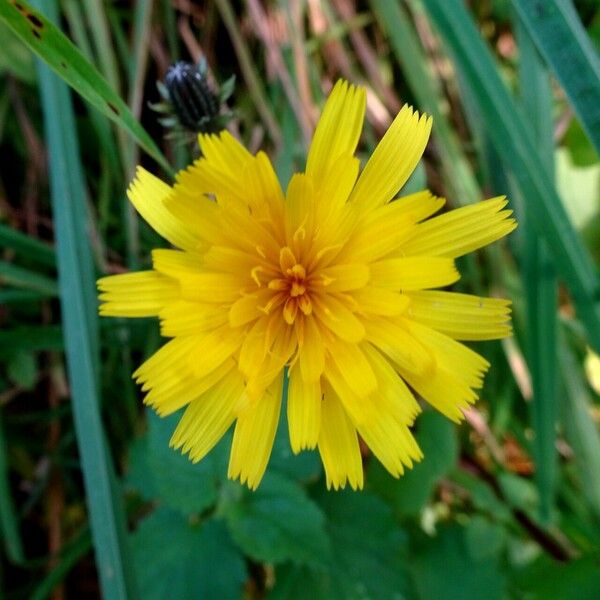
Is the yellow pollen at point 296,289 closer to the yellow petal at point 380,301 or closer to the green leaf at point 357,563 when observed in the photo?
the yellow petal at point 380,301

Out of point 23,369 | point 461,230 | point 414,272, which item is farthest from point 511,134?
point 23,369

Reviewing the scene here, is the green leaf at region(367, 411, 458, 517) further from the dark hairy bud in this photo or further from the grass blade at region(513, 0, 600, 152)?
the dark hairy bud

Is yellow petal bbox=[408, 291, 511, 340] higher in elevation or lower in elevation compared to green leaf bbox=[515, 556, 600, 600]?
higher

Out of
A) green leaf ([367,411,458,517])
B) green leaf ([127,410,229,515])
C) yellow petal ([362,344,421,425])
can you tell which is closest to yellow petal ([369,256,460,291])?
yellow petal ([362,344,421,425])

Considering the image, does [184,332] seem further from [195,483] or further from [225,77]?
[225,77]

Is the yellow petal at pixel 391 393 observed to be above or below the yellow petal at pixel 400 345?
below

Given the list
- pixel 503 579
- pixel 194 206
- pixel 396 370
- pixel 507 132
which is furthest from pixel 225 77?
pixel 503 579

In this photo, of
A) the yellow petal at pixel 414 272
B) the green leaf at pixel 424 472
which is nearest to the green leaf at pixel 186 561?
the green leaf at pixel 424 472
